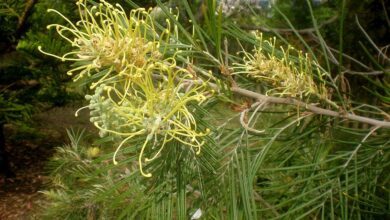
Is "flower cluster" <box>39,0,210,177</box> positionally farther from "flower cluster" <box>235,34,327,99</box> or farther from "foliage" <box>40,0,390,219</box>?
"flower cluster" <box>235,34,327,99</box>

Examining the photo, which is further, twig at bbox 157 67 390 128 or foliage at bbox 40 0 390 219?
twig at bbox 157 67 390 128

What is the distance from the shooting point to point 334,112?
0.64m

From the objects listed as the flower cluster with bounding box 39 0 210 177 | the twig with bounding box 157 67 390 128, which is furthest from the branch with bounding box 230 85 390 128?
the flower cluster with bounding box 39 0 210 177

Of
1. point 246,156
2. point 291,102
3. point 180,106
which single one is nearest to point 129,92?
point 180,106

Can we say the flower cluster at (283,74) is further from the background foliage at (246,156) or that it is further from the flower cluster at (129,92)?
the flower cluster at (129,92)

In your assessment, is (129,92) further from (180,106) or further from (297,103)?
(297,103)

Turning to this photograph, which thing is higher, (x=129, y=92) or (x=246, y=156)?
(x=129, y=92)

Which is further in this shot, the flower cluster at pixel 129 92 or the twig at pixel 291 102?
the twig at pixel 291 102

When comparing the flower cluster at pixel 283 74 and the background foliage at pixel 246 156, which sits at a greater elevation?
the flower cluster at pixel 283 74

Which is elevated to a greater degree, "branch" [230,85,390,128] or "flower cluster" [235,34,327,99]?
"flower cluster" [235,34,327,99]

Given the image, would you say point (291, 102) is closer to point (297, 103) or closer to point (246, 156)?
point (297, 103)

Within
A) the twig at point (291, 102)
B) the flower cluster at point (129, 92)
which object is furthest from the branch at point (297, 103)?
the flower cluster at point (129, 92)

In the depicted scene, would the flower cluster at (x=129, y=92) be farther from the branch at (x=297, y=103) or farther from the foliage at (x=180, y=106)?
the branch at (x=297, y=103)

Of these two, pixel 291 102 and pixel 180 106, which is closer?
pixel 180 106
